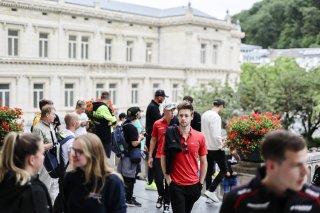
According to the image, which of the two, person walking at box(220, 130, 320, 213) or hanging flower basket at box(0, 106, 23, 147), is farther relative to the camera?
hanging flower basket at box(0, 106, 23, 147)

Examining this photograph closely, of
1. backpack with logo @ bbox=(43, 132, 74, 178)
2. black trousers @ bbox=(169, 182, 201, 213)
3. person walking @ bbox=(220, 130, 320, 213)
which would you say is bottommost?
black trousers @ bbox=(169, 182, 201, 213)

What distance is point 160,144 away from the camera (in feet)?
27.3

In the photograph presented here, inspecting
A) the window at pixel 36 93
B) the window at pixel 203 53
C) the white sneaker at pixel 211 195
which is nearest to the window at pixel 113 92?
the window at pixel 36 93

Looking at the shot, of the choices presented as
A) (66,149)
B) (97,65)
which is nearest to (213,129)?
(66,149)

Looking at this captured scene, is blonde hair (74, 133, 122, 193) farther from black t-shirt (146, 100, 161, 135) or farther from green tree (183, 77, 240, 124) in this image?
green tree (183, 77, 240, 124)

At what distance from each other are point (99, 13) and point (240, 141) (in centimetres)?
3455

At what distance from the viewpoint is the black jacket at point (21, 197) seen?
390 cm

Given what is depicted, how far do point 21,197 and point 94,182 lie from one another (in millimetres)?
647

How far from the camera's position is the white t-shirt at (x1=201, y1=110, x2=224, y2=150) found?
9344 mm

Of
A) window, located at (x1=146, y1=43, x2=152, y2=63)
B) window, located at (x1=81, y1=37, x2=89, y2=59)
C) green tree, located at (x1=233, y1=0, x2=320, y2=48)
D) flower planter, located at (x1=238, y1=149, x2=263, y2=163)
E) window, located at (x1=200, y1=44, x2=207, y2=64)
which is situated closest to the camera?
flower planter, located at (x1=238, y1=149, x2=263, y2=163)

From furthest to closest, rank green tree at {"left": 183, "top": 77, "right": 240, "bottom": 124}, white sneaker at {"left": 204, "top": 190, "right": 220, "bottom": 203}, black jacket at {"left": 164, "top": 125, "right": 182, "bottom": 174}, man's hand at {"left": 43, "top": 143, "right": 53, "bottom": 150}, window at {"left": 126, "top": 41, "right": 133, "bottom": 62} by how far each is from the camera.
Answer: window at {"left": 126, "top": 41, "right": 133, "bottom": 62} < green tree at {"left": 183, "top": 77, "right": 240, "bottom": 124} < white sneaker at {"left": 204, "top": 190, "right": 220, "bottom": 203} < man's hand at {"left": 43, "top": 143, "right": 53, "bottom": 150} < black jacket at {"left": 164, "top": 125, "right": 182, "bottom": 174}

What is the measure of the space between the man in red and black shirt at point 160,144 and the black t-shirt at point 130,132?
2.15 feet

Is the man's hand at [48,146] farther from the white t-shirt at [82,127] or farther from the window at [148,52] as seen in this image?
the window at [148,52]

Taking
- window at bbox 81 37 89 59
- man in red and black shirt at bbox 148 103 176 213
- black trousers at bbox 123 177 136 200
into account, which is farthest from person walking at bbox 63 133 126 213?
window at bbox 81 37 89 59
